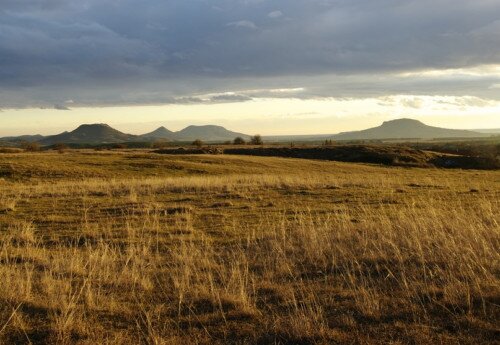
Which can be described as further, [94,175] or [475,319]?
[94,175]

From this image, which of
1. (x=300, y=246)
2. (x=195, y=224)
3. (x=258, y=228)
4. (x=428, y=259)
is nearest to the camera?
(x=428, y=259)

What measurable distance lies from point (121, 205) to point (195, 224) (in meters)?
5.23

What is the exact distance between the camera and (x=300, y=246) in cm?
987

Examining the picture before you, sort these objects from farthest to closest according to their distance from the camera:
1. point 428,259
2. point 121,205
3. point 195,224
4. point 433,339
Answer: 1. point 121,205
2. point 195,224
3. point 428,259
4. point 433,339

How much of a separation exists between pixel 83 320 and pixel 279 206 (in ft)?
43.4

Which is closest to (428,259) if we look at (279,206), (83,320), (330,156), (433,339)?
(433,339)

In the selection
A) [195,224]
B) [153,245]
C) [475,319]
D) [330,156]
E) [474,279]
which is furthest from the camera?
[330,156]

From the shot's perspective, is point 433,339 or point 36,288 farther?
point 36,288

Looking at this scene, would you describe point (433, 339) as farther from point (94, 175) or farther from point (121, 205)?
point (94, 175)

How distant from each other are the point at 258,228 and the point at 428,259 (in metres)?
Result: 5.59

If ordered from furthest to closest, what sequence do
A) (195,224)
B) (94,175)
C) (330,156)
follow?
1. (330,156)
2. (94,175)
3. (195,224)

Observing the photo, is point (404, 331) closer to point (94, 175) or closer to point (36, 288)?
point (36, 288)

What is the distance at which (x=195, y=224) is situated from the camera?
14625mm

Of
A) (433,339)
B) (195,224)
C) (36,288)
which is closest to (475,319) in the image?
(433,339)
